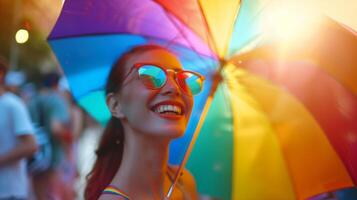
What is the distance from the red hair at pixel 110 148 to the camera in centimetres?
263

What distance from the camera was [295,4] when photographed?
9.25 feet

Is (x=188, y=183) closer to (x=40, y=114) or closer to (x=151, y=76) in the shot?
(x=151, y=76)

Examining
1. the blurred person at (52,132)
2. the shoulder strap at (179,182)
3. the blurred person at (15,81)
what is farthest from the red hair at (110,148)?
the blurred person at (15,81)

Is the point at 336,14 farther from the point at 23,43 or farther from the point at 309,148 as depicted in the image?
the point at 23,43

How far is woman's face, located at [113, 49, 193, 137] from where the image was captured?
8.55 ft

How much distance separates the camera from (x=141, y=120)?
2629mm

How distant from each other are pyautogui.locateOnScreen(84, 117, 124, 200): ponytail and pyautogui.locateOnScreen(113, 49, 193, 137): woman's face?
59 millimetres

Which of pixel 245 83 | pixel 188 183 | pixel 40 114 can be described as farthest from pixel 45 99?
pixel 245 83

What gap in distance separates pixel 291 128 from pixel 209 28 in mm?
554

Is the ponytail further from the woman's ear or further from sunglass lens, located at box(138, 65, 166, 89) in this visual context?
sunglass lens, located at box(138, 65, 166, 89)

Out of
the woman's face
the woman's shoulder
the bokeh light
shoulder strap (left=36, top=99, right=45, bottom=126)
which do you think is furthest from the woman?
the bokeh light

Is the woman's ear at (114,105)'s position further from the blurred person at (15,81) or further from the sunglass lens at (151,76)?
the blurred person at (15,81)

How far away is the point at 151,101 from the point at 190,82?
187mm

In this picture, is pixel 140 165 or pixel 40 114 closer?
pixel 40 114
